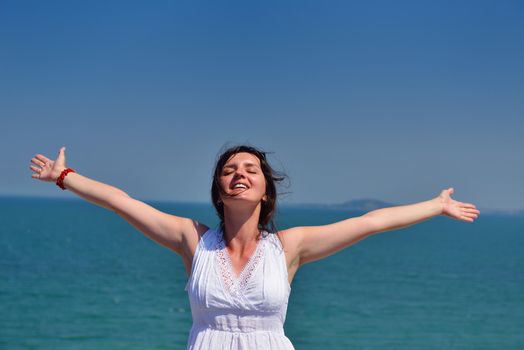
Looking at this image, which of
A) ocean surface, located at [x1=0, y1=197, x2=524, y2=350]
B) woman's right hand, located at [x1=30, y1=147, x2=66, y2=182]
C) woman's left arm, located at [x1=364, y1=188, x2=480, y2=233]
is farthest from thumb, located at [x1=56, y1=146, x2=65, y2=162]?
ocean surface, located at [x1=0, y1=197, x2=524, y2=350]

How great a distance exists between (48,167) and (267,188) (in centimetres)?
104

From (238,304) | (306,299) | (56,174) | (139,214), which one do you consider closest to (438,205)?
(238,304)

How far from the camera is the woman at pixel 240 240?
143 inches

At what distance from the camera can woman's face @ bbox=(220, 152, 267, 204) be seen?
3709 mm

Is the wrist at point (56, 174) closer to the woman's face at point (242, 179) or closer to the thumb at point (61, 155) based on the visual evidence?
the thumb at point (61, 155)

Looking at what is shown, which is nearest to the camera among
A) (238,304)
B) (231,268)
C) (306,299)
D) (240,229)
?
(238,304)

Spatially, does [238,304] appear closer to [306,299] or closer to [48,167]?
[48,167]

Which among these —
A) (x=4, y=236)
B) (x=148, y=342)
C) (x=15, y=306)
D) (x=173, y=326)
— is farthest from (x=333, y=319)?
(x=4, y=236)

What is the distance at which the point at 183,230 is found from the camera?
380cm

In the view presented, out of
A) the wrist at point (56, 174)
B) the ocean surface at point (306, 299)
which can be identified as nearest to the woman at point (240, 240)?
the wrist at point (56, 174)

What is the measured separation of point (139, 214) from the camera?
148 inches

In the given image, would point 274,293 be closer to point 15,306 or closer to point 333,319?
point 333,319

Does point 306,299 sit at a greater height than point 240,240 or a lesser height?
greater

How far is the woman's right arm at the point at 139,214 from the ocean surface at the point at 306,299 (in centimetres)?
1914
